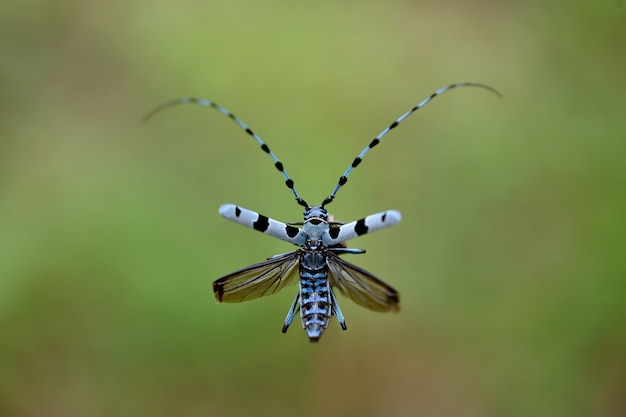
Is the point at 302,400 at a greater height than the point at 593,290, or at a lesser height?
lesser

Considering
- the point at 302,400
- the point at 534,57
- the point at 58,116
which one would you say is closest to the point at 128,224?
the point at 58,116

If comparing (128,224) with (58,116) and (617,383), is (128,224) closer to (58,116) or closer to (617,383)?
(58,116)

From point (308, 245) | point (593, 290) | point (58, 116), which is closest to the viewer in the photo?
point (308, 245)

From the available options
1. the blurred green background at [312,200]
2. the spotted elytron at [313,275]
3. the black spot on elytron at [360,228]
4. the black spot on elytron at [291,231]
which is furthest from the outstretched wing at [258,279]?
the blurred green background at [312,200]

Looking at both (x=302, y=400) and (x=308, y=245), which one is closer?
(x=308, y=245)

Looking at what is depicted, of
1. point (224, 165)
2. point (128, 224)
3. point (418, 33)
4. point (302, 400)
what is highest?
point (418, 33)

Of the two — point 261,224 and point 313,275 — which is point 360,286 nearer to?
point 313,275

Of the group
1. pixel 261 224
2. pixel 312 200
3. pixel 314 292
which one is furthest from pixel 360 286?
pixel 312 200
